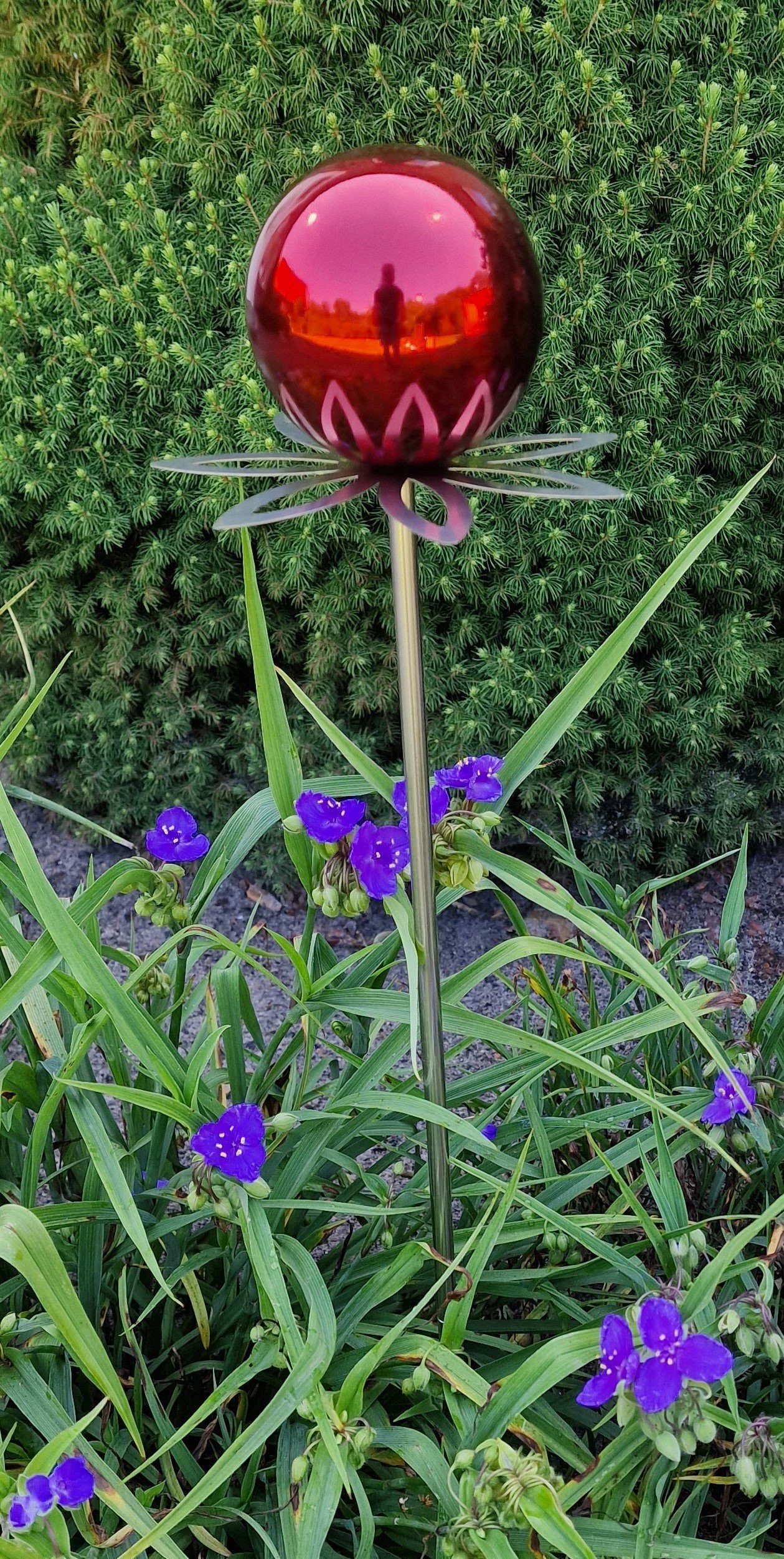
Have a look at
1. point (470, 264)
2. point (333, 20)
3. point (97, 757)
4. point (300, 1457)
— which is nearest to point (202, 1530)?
point (300, 1457)

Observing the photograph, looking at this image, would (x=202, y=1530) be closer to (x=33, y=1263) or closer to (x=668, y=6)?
(x=33, y=1263)

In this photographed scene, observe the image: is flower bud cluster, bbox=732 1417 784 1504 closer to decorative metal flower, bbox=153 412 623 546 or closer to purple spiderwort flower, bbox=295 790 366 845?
purple spiderwort flower, bbox=295 790 366 845

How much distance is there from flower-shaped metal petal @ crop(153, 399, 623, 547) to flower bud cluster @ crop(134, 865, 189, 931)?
33cm

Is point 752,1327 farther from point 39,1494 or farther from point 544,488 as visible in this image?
point 544,488

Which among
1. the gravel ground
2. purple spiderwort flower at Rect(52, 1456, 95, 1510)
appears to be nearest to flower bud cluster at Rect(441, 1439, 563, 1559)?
purple spiderwort flower at Rect(52, 1456, 95, 1510)

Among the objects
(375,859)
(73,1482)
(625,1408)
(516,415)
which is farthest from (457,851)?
(516,415)

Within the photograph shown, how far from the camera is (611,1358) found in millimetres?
739

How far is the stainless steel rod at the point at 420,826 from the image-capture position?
74 centimetres

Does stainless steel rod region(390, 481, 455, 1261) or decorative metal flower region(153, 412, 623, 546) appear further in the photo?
stainless steel rod region(390, 481, 455, 1261)

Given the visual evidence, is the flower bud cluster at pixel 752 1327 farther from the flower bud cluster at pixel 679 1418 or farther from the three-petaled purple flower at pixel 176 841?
the three-petaled purple flower at pixel 176 841

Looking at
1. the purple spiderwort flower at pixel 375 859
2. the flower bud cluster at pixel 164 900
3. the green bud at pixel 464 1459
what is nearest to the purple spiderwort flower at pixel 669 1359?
the green bud at pixel 464 1459

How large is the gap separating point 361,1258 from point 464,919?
1245 mm

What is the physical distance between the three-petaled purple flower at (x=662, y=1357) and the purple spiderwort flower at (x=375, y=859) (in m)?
0.32

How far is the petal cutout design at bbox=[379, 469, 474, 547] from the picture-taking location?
22.6 inches
